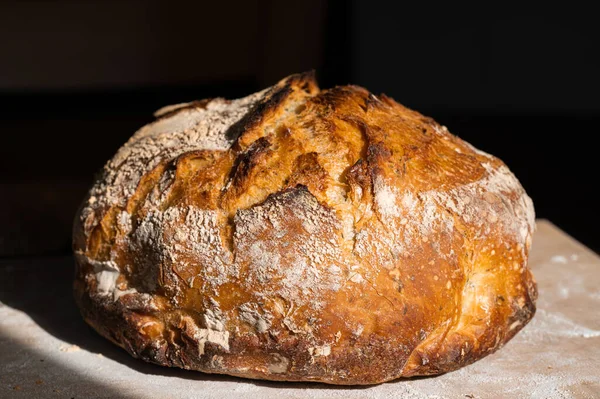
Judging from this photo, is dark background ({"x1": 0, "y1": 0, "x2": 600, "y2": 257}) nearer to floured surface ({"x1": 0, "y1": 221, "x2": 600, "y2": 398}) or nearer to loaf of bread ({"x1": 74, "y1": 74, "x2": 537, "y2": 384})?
floured surface ({"x1": 0, "y1": 221, "x2": 600, "y2": 398})

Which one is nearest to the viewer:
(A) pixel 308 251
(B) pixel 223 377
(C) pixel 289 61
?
(A) pixel 308 251

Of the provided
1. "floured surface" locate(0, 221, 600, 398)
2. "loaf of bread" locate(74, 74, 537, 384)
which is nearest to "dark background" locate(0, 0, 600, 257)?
"floured surface" locate(0, 221, 600, 398)

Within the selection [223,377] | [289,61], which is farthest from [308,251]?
[289,61]

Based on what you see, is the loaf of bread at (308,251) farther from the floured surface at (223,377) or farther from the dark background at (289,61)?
the dark background at (289,61)

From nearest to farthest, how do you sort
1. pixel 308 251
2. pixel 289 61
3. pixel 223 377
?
pixel 308 251 → pixel 223 377 → pixel 289 61

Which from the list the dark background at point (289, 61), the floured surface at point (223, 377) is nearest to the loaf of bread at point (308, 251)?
the floured surface at point (223, 377)

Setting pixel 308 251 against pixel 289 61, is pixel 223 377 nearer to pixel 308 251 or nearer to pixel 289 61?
pixel 308 251

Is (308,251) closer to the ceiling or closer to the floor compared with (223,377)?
closer to the ceiling

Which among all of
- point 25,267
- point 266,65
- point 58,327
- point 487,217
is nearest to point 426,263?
point 487,217
